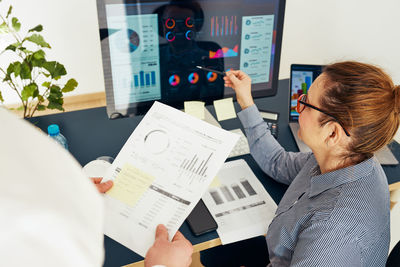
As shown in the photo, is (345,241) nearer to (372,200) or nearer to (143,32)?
(372,200)

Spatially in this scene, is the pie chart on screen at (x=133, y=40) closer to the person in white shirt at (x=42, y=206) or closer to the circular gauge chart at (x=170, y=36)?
the circular gauge chart at (x=170, y=36)

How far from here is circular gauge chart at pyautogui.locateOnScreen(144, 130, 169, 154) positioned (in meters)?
0.98

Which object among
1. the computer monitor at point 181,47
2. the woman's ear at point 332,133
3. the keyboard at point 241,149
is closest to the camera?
the woman's ear at point 332,133

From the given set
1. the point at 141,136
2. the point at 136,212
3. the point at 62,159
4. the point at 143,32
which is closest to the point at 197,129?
the point at 141,136

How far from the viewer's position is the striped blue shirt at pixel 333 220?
2.81ft

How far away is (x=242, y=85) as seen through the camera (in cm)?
129

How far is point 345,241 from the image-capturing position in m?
0.86

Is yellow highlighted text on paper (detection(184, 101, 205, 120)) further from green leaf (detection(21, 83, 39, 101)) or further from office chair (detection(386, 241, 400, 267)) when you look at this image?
office chair (detection(386, 241, 400, 267))

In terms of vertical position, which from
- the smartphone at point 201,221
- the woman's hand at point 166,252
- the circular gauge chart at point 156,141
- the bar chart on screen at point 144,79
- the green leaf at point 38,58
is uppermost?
the green leaf at point 38,58

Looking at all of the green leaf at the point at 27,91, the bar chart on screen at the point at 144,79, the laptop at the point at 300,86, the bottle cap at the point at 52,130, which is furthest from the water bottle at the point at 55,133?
the laptop at the point at 300,86

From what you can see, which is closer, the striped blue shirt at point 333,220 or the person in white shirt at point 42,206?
the person in white shirt at point 42,206

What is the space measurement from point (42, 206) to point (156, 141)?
0.74 metres

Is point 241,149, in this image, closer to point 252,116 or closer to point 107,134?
point 252,116

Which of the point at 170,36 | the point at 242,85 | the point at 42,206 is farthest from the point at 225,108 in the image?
the point at 42,206
